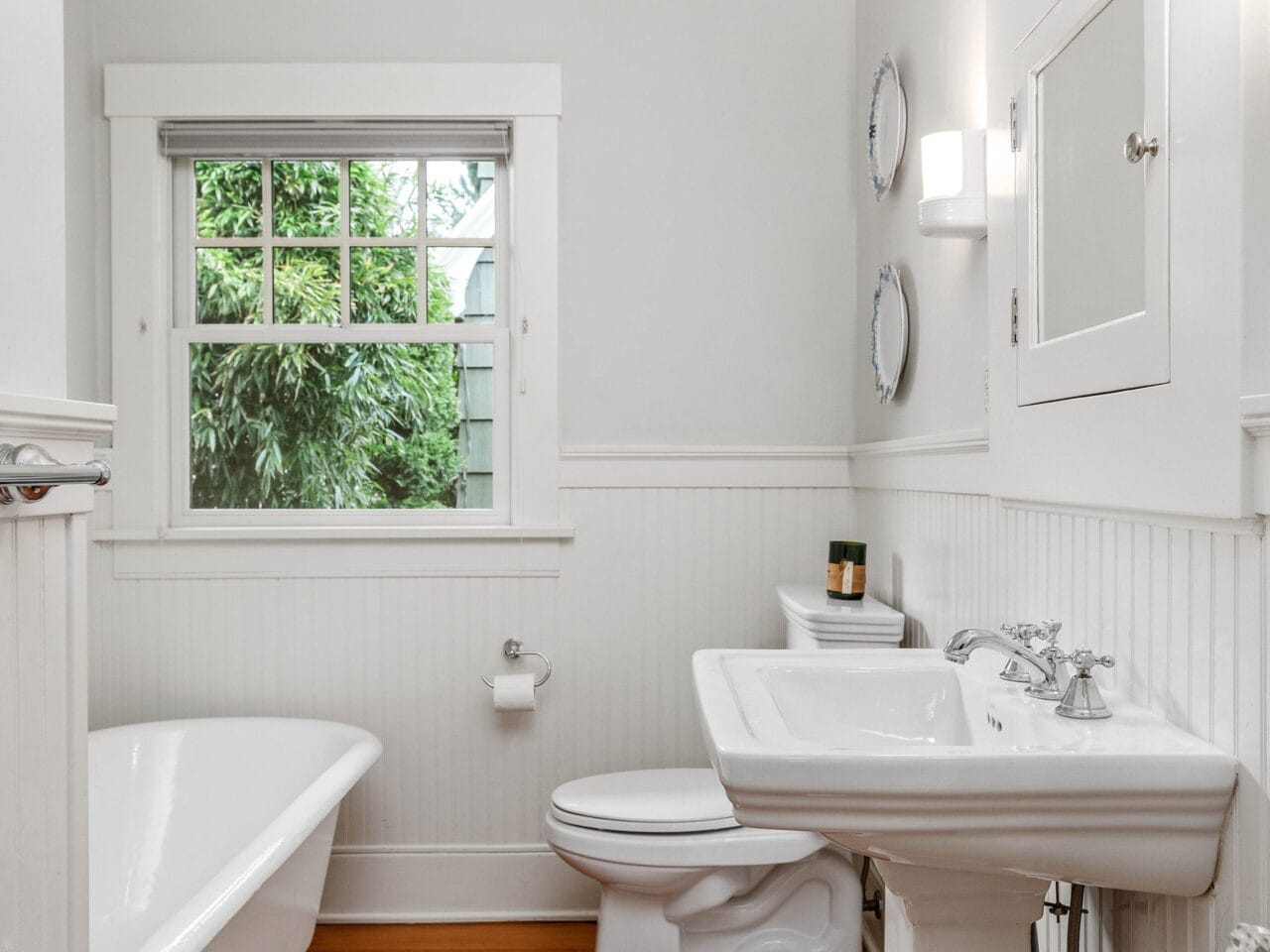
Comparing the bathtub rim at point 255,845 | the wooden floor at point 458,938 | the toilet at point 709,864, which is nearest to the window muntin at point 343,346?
the bathtub rim at point 255,845

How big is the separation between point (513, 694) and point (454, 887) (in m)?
0.56

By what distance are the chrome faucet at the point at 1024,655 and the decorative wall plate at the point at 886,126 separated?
129cm

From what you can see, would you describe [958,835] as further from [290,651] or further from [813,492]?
[290,651]

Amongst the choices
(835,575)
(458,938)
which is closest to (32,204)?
(835,575)

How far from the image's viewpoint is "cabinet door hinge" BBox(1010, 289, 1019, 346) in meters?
1.46

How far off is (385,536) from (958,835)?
6.12ft

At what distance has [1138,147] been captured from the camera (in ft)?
3.62

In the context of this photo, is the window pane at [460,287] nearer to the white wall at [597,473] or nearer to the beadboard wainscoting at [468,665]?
the white wall at [597,473]

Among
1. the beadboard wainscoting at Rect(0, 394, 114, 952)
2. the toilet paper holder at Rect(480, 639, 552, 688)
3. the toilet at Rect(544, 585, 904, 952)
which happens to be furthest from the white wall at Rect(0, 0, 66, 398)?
the toilet paper holder at Rect(480, 639, 552, 688)

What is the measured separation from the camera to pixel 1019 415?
145 centimetres

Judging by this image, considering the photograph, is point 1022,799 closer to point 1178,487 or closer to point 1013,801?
point 1013,801

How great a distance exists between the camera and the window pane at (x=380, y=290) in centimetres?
268

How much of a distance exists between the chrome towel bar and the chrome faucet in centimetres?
94

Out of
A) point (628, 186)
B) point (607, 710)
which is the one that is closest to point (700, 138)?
point (628, 186)
